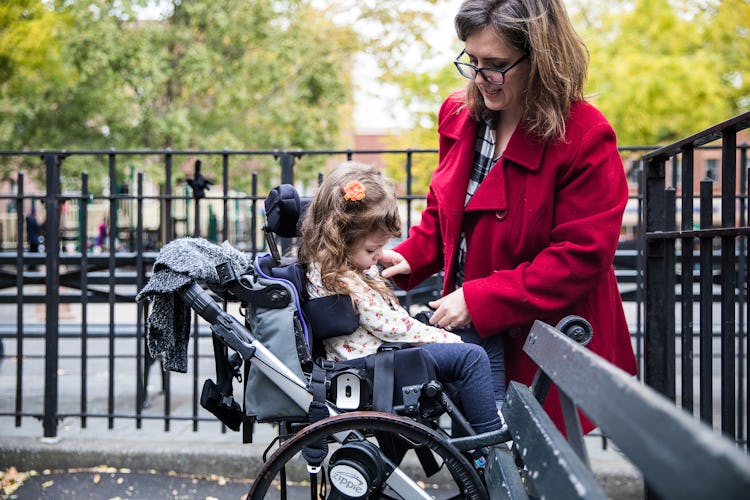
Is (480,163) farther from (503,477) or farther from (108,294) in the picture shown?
(108,294)

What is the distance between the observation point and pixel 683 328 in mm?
2668

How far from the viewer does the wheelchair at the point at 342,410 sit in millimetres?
2090

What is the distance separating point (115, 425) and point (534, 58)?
3836 mm

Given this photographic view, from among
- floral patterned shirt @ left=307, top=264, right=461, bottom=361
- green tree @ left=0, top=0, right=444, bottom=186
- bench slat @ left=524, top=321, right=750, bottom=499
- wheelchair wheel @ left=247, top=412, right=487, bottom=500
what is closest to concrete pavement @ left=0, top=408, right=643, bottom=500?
floral patterned shirt @ left=307, top=264, right=461, bottom=361

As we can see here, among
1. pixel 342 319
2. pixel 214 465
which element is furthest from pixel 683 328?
pixel 214 465

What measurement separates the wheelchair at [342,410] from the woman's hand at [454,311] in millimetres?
150

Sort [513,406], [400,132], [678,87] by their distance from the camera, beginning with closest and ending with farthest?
[513,406] < [678,87] < [400,132]

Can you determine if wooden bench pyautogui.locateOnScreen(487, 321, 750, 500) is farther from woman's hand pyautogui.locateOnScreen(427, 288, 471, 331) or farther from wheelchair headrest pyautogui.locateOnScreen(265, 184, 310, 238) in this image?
wheelchair headrest pyautogui.locateOnScreen(265, 184, 310, 238)

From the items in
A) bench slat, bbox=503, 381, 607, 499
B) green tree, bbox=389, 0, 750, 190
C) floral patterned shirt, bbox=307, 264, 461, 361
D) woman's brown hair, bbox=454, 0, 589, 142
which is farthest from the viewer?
green tree, bbox=389, 0, 750, 190

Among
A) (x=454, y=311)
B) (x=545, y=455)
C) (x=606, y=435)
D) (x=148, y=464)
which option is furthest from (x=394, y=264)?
(x=148, y=464)

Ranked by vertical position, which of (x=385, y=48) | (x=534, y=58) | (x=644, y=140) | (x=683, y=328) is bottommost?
(x=683, y=328)

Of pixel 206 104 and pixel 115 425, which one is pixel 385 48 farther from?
pixel 115 425

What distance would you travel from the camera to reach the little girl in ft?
7.50

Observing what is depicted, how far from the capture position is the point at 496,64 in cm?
228
